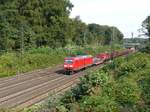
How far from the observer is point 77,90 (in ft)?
79.8

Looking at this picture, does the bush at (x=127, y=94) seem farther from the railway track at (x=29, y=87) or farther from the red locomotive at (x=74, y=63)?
the red locomotive at (x=74, y=63)

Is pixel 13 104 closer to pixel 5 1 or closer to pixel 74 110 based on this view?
pixel 74 110

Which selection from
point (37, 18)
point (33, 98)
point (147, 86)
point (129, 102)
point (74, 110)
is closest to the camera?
point (74, 110)

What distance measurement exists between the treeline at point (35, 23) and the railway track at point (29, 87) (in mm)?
20113

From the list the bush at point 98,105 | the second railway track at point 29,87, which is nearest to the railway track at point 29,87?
the second railway track at point 29,87

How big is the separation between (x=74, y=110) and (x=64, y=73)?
1813 inches

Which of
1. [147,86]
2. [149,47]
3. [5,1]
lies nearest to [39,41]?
[5,1]

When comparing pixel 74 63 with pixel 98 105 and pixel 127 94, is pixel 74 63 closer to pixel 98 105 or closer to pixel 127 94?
pixel 127 94

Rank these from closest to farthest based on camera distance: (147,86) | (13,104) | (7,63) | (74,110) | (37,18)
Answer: (74,110), (147,86), (13,104), (7,63), (37,18)

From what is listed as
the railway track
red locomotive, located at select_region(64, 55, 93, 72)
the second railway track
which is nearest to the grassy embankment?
the railway track

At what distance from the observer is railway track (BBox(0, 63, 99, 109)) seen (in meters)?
37.8

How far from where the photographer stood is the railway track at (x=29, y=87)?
37812 mm

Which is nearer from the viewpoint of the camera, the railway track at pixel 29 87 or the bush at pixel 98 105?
the bush at pixel 98 105

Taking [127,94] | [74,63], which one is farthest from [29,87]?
[127,94]
